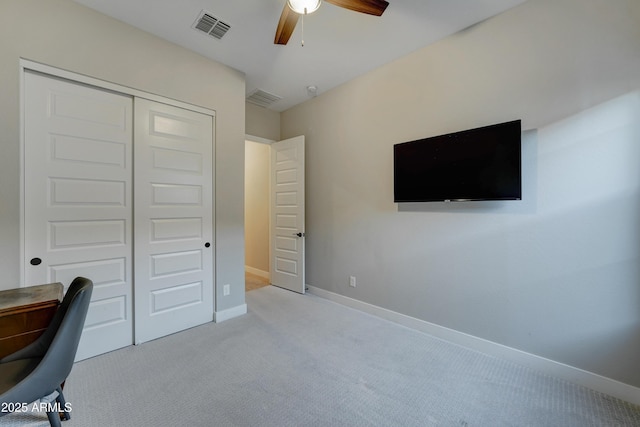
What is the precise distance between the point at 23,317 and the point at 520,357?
3.39m

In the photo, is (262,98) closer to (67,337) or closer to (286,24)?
(286,24)

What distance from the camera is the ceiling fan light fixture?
66.7 inches

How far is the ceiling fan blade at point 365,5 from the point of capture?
1743 mm

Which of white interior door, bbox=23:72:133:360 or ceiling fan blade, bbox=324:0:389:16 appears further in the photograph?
white interior door, bbox=23:72:133:360

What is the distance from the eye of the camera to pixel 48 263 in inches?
80.0

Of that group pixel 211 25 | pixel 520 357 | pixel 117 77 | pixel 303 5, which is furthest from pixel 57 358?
pixel 520 357

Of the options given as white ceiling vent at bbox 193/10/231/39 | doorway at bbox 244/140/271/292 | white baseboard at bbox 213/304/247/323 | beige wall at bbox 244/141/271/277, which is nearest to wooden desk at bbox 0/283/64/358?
white baseboard at bbox 213/304/247/323

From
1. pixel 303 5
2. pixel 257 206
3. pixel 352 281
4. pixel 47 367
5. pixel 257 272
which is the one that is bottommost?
pixel 257 272

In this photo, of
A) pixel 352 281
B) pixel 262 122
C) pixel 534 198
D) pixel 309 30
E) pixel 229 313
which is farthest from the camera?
pixel 262 122

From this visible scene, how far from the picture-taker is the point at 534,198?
81.7 inches

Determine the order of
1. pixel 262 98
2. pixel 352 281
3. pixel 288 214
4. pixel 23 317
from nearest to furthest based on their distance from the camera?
pixel 23 317 → pixel 352 281 → pixel 262 98 → pixel 288 214

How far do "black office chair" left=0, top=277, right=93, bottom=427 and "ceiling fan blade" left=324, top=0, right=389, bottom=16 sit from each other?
2.25 metres

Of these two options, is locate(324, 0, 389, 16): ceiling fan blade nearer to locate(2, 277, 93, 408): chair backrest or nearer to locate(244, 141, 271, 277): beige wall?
locate(2, 277, 93, 408): chair backrest

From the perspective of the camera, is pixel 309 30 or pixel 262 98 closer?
pixel 309 30
